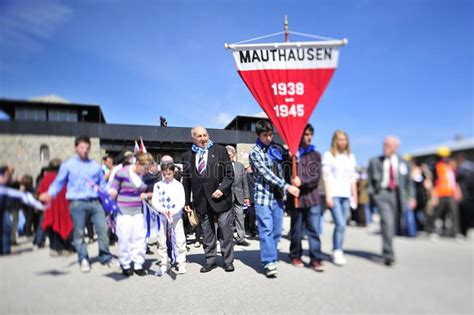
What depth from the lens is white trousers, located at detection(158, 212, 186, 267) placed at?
1.90 m

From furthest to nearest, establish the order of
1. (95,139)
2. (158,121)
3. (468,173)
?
(158,121) → (95,139) → (468,173)

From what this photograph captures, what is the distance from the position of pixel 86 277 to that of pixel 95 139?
87cm

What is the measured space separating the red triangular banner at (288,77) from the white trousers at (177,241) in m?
0.89

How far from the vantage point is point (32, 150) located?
5.24 ft

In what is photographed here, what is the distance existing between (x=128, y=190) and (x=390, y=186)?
149 cm

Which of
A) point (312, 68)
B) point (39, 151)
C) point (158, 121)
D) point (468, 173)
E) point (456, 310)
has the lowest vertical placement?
point (456, 310)

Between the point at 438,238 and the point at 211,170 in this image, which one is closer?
the point at 438,238

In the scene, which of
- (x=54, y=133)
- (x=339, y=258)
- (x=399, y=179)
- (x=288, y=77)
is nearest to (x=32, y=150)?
(x=54, y=133)

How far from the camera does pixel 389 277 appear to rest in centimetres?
162

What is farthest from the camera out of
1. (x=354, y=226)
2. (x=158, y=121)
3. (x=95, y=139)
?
(x=158, y=121)

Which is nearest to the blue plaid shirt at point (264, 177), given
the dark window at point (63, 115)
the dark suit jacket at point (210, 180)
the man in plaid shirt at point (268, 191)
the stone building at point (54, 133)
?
the man in plaid shirt at point (268, 191)

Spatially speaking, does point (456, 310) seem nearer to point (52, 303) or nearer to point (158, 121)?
point (158, 121)

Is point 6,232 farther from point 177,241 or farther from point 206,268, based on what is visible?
point 206,268

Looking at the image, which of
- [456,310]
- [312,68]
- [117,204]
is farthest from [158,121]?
[456,310]
